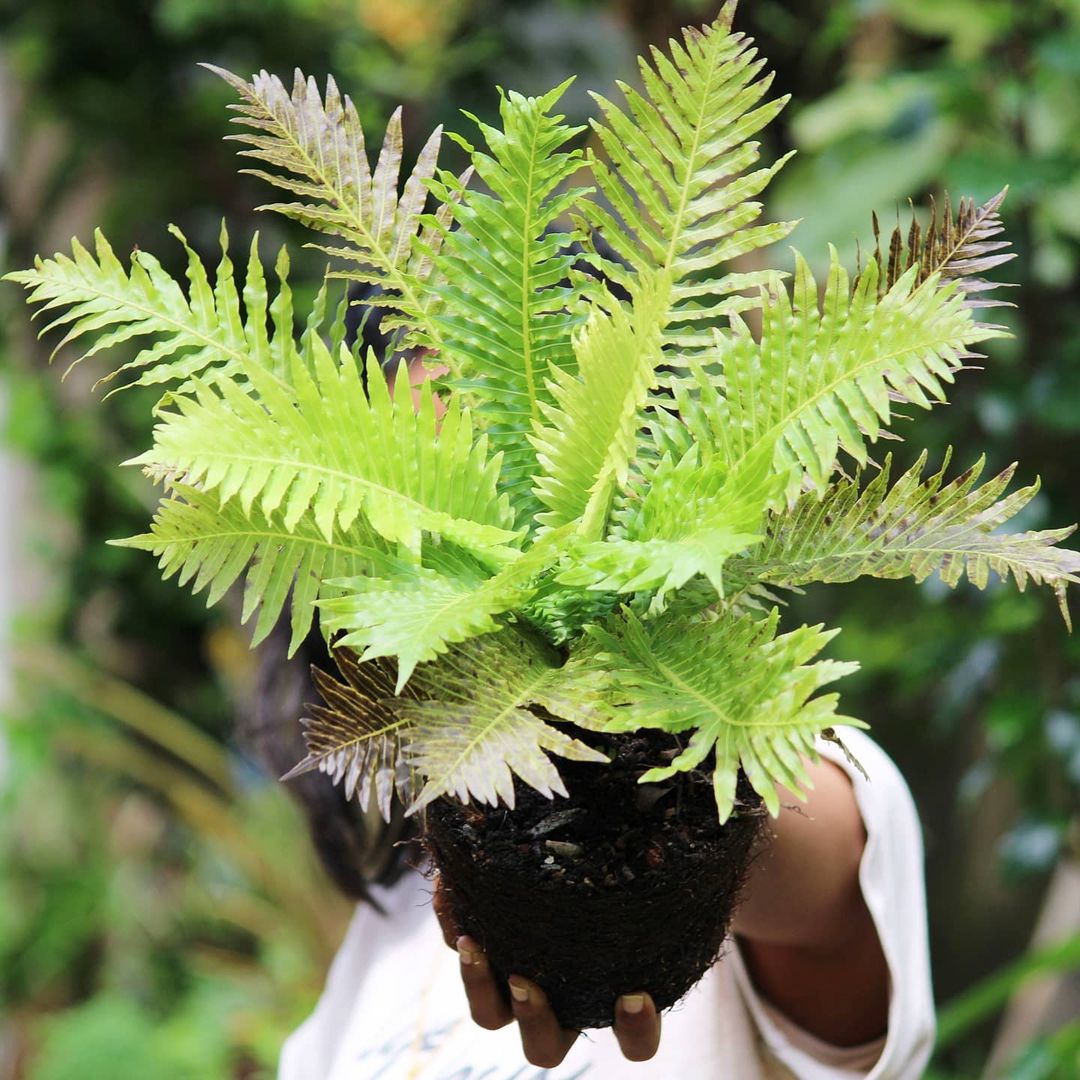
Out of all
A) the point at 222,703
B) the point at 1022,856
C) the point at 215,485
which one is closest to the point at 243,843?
the point at 222,703

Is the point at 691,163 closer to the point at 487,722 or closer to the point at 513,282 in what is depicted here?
the point at 513,282

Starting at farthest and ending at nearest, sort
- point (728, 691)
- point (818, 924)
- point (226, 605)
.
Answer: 1. point (226, 605)
2. point (818, 924)
3. point (728, 691)

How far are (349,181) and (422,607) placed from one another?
0.21 meters

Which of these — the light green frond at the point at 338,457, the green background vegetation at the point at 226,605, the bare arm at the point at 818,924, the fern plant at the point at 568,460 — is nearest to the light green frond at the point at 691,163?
the fern plant at the point at 568,460

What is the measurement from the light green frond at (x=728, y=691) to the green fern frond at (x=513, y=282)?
104 mm

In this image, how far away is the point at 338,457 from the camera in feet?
1.60

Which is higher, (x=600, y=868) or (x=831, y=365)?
(x=831, y=365)

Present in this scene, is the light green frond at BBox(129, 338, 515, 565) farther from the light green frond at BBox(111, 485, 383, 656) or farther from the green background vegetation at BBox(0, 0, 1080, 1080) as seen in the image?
the green background vegetation at BBox(0, 0, 1080, 1080)

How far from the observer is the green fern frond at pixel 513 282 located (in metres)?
0.51

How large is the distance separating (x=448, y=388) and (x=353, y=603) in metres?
0.15

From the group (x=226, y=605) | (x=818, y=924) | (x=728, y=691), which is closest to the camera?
(x=728, y=691)

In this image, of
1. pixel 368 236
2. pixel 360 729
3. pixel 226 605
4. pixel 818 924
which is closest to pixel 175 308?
pixel 368 236

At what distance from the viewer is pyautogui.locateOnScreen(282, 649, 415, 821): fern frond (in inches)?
19.1

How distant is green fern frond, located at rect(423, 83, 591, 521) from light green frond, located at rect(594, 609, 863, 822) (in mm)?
104
